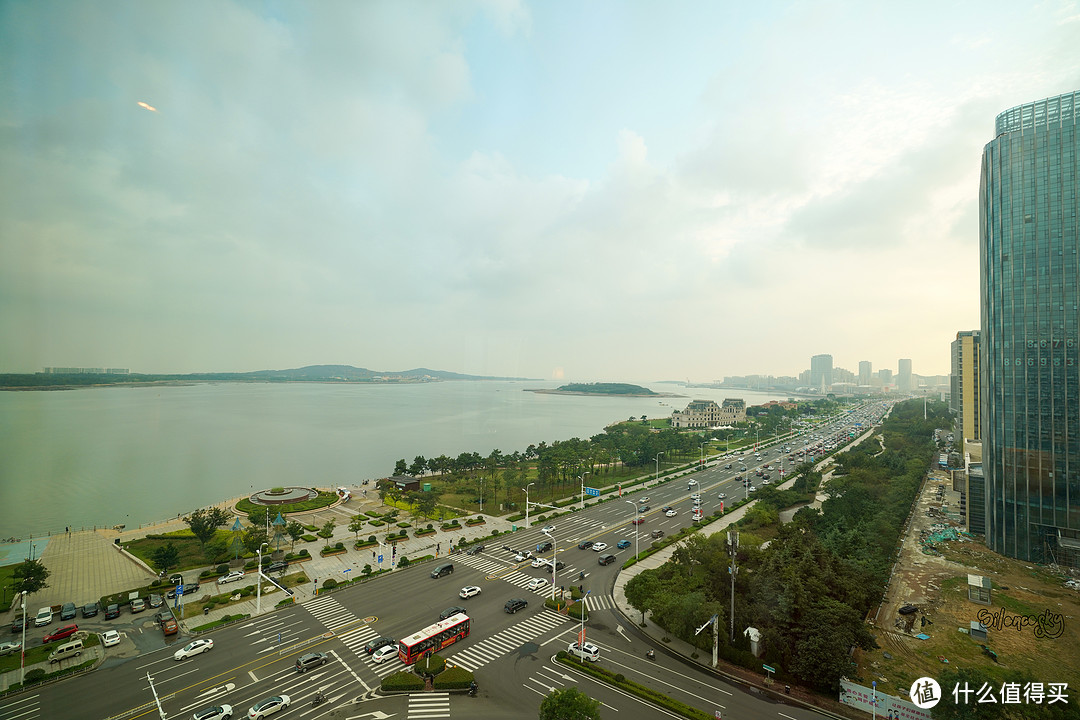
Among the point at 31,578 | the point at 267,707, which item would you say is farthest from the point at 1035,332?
the point at 31,578

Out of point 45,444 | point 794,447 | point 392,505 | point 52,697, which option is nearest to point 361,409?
point 45,444

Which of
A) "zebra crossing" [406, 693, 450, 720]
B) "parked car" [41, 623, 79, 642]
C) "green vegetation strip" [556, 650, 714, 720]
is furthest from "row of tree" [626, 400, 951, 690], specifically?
"parked car" [41, 623, 79, 642]

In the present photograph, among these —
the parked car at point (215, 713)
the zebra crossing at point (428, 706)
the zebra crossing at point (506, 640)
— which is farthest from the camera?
the zebra crossing at point (506, 640)

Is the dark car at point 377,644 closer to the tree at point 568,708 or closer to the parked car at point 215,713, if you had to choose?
the parked car at point 215,713

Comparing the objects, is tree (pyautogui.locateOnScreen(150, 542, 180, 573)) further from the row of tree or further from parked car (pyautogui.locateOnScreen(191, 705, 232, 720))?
the row of tree

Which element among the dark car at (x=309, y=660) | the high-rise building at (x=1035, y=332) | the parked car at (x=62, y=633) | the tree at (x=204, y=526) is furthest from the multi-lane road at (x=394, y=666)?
the high-rise building at (x=1035, y=332)

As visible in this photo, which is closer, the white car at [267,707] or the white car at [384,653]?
the white car at [267,707]

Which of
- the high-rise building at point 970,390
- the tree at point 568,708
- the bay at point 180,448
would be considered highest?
the high-rise building at point 970,390
